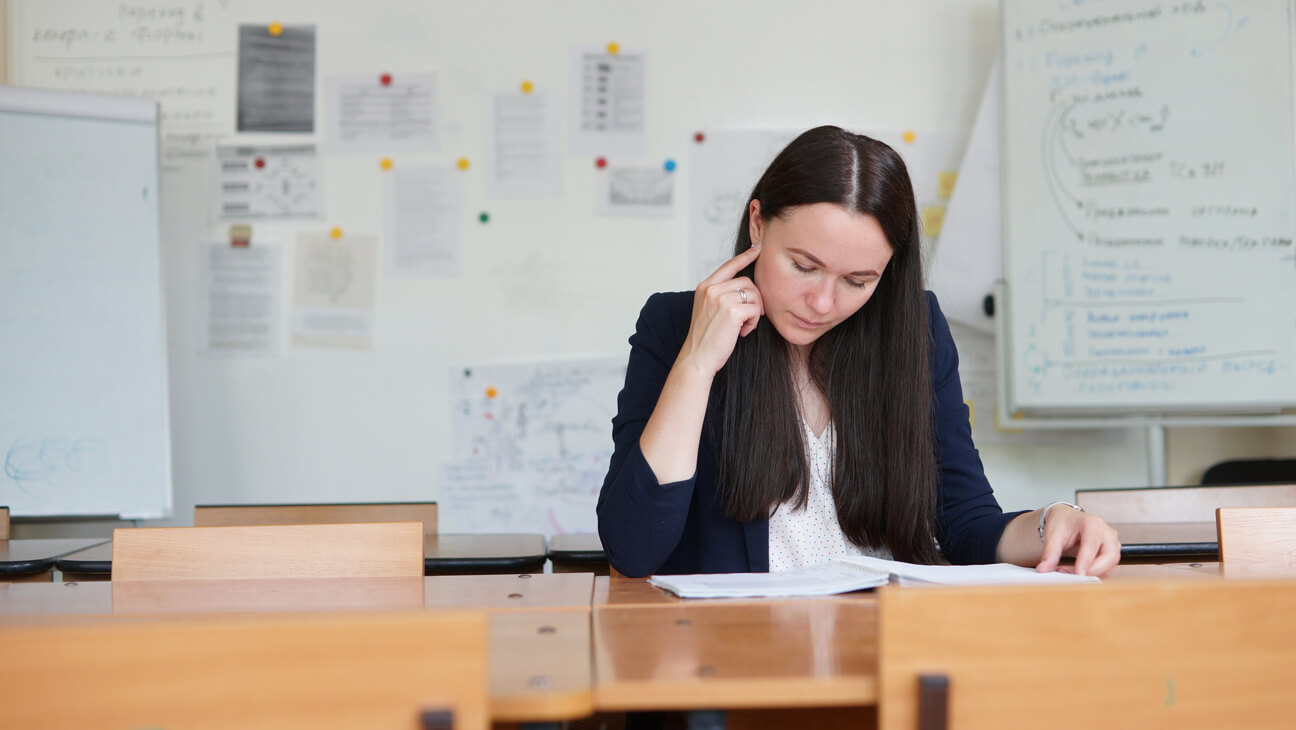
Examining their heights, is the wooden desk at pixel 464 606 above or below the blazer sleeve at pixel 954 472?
below

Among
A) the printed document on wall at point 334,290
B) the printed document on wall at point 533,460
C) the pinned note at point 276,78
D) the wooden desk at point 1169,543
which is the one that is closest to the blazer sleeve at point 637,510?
the wooden desk at point 1169,543

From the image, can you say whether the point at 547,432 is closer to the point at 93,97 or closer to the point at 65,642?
the point at 93,97

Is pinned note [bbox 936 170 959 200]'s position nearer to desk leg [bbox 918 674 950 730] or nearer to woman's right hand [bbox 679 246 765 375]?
woman's right hand [bbox 679 246 765 375]

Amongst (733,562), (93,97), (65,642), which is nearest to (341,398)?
(93,97)

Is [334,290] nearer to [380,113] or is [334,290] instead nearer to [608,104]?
[380,113]

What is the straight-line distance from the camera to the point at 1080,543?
1273 mm

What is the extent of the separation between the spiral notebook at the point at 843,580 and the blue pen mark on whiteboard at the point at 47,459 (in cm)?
197

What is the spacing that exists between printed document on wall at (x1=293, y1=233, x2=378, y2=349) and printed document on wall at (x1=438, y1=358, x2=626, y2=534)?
454 mm

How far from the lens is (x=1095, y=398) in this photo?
9.16 ft

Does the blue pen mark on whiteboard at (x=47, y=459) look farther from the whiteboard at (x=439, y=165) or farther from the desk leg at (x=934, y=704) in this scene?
the desk leg at (x=934, y=704)

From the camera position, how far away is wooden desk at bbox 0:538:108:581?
179 cm

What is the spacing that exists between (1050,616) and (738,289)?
77 cm

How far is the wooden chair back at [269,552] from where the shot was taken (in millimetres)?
1397

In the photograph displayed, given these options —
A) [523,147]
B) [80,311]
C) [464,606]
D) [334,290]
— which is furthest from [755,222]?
[80,311]
